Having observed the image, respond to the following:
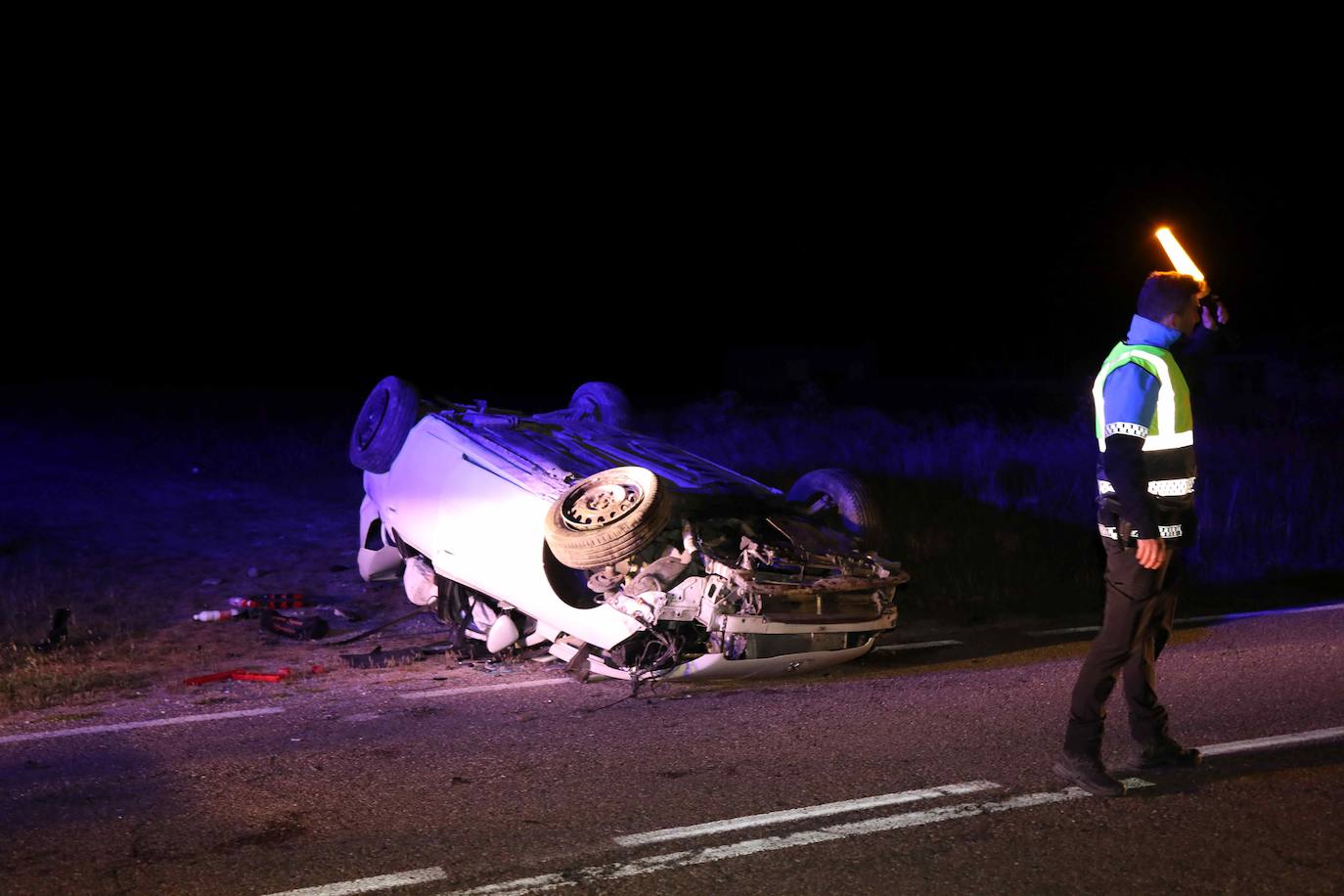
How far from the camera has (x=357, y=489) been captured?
1524cm

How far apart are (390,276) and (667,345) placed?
13975 mm

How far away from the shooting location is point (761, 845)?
440cm

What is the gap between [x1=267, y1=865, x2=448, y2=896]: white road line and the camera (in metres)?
Answer: 4.03

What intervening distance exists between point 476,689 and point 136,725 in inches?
66.0

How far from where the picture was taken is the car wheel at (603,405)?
9.12 meters

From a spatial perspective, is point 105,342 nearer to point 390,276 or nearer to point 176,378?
point 176,378

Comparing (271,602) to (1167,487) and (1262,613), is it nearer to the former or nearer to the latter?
(1167,487)

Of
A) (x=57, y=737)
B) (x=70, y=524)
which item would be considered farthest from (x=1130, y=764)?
(x=70, y=524)

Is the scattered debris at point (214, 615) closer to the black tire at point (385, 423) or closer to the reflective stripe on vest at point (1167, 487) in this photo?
the black tire at point (385, 423)

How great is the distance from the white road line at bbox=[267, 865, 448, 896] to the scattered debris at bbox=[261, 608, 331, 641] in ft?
14.5

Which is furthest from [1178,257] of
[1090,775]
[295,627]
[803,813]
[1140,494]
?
[295,627]

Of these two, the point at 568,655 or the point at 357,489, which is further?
the point at 357,489

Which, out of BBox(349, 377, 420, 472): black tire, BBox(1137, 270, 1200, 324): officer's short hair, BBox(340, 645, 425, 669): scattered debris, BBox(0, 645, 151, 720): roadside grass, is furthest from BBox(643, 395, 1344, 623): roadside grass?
BBox(0, 645, 151, 720): roadside grass

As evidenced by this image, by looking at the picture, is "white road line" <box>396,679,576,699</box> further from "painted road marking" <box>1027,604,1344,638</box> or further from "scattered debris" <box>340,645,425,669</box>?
"painted road marking" <box>1027,604,1344,638</box>
